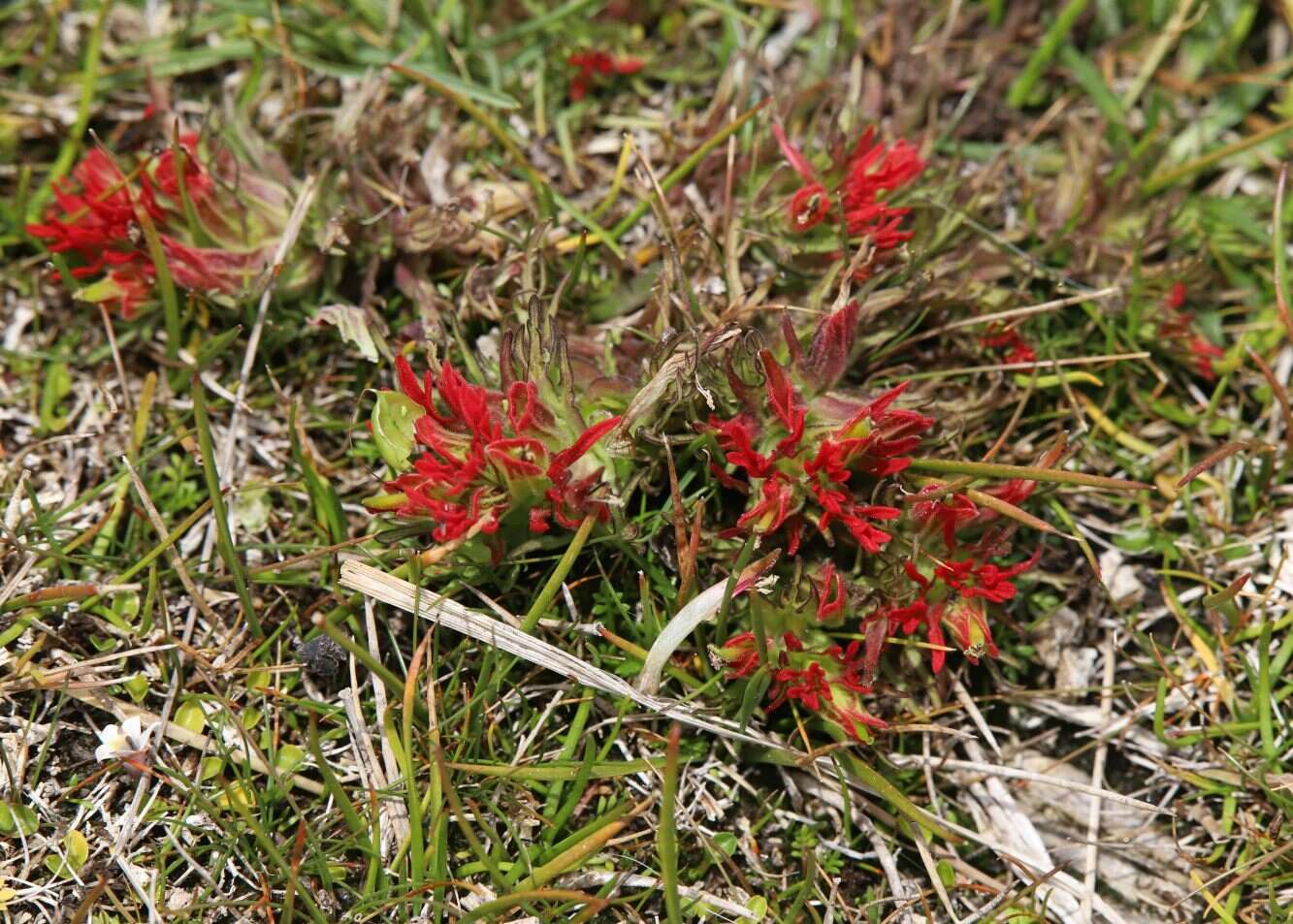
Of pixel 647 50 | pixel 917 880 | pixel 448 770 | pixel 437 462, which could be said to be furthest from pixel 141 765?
pixel 647 50

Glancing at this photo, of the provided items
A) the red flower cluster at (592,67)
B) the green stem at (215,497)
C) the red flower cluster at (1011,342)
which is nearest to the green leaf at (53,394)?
the green stem at (215,497)

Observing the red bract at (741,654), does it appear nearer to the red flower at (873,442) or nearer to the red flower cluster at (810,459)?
the red flower cluster at (810,459)

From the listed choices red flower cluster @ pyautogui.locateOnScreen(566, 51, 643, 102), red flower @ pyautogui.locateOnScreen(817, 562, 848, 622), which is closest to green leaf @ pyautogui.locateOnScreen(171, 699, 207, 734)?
red flower @ pyautogui.locateOnScreen(817, 562, 848, 622)

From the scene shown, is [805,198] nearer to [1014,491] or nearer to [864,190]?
[864,190]

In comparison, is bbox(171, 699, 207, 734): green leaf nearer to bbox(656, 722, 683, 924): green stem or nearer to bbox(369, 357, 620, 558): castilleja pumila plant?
bbox(369, 357, 620, 558): castilleja pumila plant

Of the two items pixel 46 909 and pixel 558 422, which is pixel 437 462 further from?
pixel 46 909

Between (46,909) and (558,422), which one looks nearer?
(46,909)
